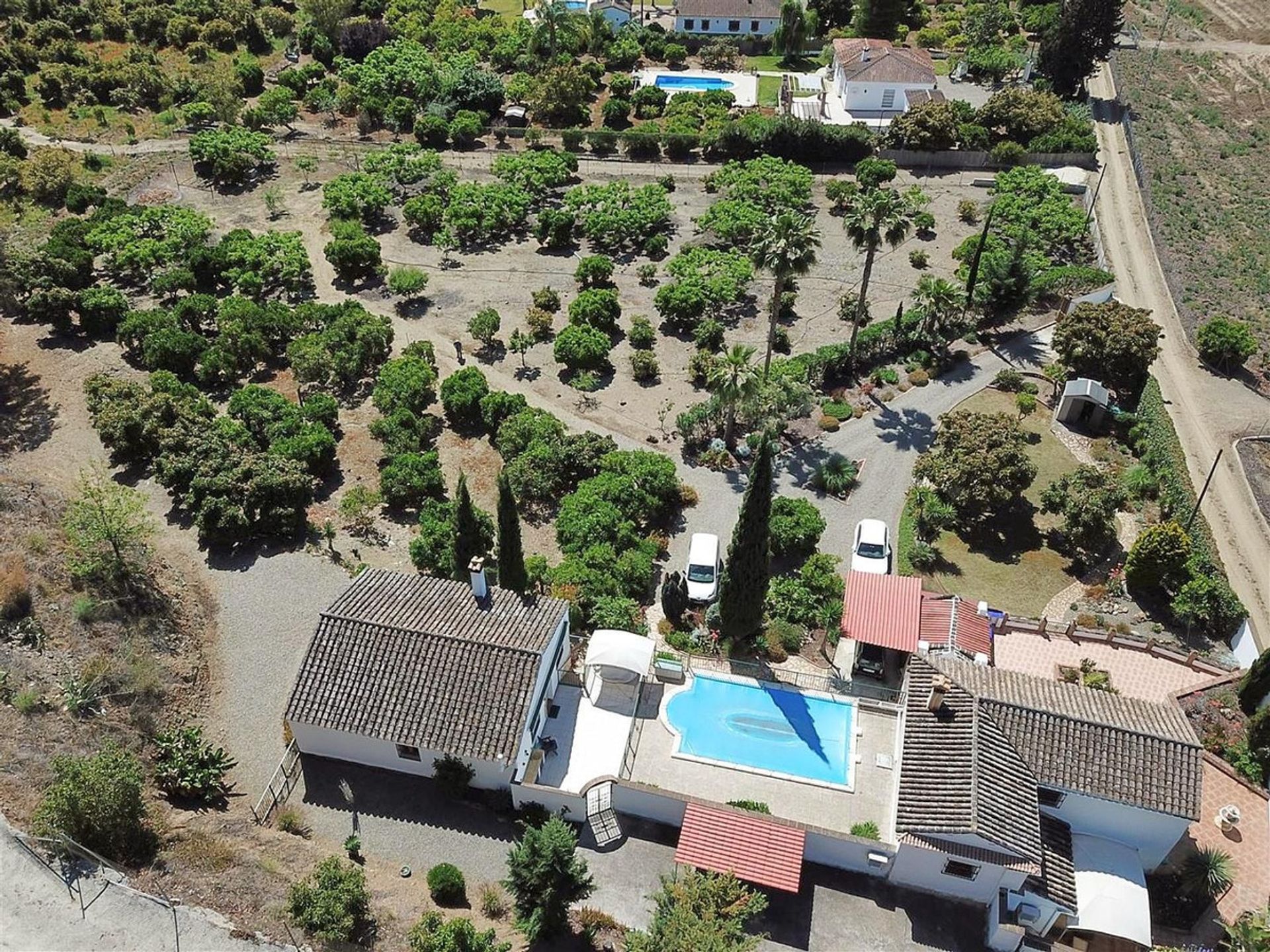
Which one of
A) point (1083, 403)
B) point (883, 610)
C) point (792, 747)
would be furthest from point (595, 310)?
point (792, 747)

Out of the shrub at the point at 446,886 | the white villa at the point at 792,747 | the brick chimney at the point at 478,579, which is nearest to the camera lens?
the shrub at the point at 446,886

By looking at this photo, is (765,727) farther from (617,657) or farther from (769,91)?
(769,91)

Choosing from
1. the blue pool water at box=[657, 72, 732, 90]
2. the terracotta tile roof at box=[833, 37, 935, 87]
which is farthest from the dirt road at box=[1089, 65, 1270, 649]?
the blue pool water at box=[657, 72, 732, 90]

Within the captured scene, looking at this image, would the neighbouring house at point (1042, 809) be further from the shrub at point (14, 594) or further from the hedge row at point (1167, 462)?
the shrub at point (14, 594)

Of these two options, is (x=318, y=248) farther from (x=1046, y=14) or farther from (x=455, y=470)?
(x=1046, y=14)

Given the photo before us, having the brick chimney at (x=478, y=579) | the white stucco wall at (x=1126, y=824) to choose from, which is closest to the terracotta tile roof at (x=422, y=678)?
the brick chimney at (x=478, y=579)

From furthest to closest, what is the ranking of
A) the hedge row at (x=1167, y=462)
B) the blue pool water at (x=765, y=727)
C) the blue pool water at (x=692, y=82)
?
the blue pool water at (x=692, y=82) < the hedge row at (x=1167, y=462) < the blue pool water at (x=765, y=727)

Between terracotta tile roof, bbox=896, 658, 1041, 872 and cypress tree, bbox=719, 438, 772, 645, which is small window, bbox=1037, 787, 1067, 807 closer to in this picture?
terracotta tile roof, bbox=896, 658, 1041, 872
